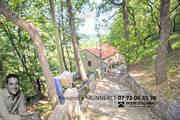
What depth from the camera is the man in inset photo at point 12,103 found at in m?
1.45

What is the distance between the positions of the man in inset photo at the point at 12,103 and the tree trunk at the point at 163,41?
17.3ft

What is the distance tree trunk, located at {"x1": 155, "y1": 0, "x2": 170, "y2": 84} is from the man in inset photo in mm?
5271

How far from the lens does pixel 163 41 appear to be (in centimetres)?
434

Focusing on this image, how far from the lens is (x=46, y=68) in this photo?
3.85 metres

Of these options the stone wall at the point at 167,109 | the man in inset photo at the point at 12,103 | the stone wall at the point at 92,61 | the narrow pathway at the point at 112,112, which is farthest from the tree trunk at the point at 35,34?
the stone wall at the point at 92,61

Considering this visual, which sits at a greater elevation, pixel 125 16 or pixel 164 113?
pixel 125 16

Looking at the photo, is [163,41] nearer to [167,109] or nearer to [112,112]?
[167,109]

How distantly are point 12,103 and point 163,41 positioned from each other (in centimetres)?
567

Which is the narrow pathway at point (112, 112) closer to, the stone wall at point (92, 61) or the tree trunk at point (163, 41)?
the tree trunk at point (163, 41)

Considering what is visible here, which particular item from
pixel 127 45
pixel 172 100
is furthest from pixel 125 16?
pixel 172 100

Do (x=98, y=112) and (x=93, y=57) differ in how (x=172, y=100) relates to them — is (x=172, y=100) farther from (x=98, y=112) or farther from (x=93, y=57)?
(x=93, y=57)

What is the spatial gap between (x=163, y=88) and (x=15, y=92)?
17.5 feet

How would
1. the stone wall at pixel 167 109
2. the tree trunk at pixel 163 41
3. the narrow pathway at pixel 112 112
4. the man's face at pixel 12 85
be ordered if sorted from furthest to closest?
1. the tree trunk at pixel 163 41
2. the narrow pathway at pixel 112 112
3. the stone wall at pixel 167 109
4. the man's face at pixel 12 85

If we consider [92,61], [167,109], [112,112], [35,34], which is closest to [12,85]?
[35,34]
